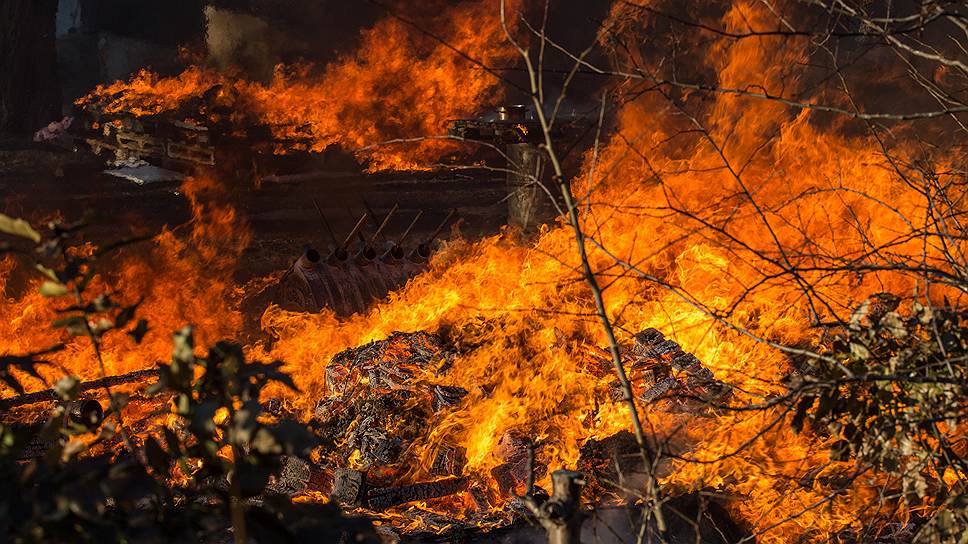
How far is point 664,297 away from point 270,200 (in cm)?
1133

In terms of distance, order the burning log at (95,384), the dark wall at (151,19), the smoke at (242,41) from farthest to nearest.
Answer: the dark wall at (151,19), the smoke at (242,41), the burning log at (95,384)

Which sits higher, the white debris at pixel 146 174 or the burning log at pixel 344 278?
the white debris at pixel 146 174

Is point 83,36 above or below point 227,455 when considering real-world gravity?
above

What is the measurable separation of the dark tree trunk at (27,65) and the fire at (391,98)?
4026 millimetres

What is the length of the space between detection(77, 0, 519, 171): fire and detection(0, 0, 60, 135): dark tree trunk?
158 inches

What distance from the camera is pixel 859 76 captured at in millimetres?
17625

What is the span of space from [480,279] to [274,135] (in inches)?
420

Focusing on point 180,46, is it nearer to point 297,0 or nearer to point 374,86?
point 297,0

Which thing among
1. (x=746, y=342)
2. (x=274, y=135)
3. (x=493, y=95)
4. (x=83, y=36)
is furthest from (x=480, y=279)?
(x=83, y=36)

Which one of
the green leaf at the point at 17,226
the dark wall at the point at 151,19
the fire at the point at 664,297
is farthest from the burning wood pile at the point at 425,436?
the dark wall at the point at 151,19

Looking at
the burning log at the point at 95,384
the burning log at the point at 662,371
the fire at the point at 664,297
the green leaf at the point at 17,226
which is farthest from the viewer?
the burning log at the point at 95,384

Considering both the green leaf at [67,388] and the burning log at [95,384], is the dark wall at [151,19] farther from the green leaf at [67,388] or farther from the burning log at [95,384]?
the green leaf at [67,388]

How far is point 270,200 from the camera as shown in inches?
691

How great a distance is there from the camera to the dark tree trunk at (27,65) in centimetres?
2164
